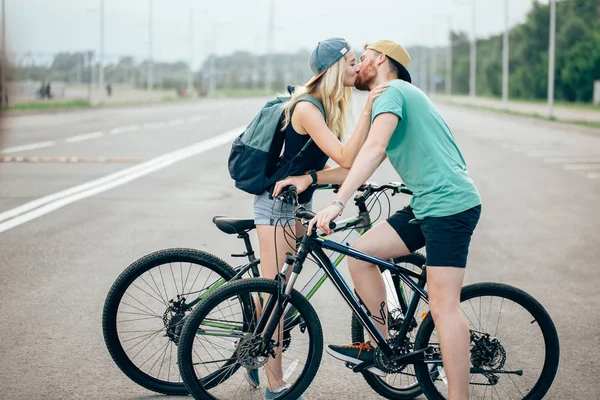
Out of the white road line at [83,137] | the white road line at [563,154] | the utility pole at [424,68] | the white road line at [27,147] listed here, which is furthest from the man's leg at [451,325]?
the utility pole at [424,68]

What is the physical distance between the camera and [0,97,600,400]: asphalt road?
517 cm

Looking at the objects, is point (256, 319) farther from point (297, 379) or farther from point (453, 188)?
point (453, 188)

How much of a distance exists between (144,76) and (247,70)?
36.8 metres

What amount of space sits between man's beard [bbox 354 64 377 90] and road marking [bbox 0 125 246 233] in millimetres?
6417

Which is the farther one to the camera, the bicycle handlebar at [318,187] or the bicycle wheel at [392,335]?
the bicycle wheel at [392,335]

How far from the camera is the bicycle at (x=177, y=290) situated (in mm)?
4570

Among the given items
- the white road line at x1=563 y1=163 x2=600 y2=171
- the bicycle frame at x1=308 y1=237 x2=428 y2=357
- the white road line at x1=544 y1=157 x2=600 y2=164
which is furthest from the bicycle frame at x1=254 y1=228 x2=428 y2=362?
the white road line at x1=544 y1=157 x2=600 y2=164

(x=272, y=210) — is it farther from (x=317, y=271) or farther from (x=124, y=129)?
(x=124, y=129)

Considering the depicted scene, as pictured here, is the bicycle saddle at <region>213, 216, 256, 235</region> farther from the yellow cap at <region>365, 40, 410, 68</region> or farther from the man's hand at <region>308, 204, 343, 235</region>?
the yellow cap at <region>365, 40, 410, 68</region>

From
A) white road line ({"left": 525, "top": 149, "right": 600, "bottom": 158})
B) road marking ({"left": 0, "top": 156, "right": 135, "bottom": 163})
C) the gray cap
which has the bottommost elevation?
road marking ({"left": 0, "top": 156, "right": 135, "bottom": 163})

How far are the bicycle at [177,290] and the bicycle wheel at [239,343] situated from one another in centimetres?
26

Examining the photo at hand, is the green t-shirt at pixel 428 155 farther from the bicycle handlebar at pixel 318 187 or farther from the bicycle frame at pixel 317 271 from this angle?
the bicycle frame at pixel 317 271

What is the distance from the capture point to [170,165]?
56.0 feet

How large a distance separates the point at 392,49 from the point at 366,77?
0.59 ft
